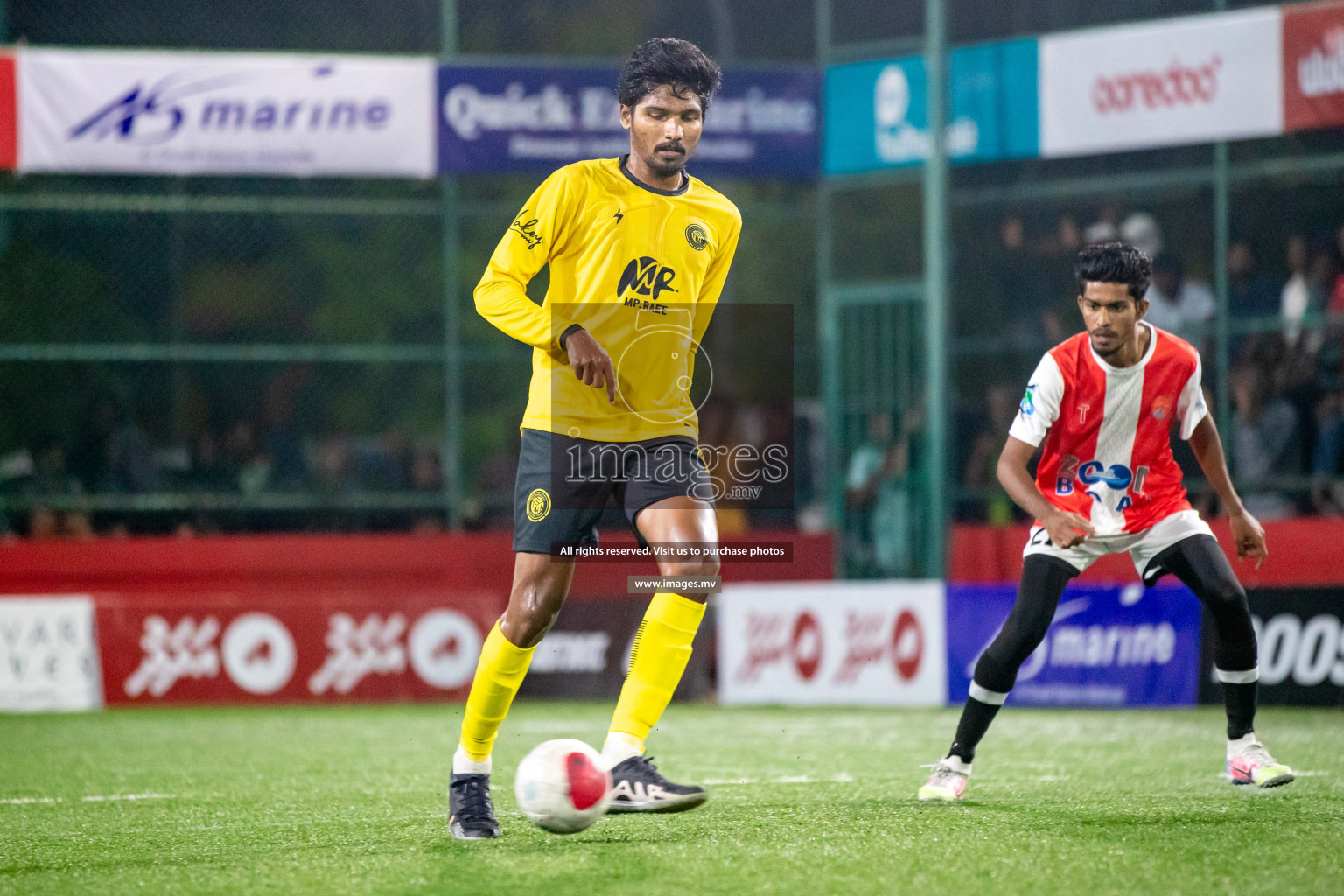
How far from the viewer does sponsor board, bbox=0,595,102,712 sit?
1188 centimetres

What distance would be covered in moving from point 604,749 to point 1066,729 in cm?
513

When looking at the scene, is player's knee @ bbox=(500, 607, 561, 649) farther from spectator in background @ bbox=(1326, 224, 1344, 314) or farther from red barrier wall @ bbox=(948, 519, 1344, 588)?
spectator in background @ bbox=(1326, 224, 1344, 314)

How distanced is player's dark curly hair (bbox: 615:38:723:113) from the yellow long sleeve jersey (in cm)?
26

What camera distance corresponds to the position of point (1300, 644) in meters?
10.6

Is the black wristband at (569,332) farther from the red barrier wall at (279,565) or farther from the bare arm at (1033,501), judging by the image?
the red barrier wall at (279,565)

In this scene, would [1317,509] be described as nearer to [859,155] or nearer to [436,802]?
[859,155]

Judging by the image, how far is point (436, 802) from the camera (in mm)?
6113

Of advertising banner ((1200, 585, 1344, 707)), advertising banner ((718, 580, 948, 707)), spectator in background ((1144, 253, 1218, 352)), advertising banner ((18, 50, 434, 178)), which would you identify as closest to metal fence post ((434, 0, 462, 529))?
advertising banner ((18, 50, 434, 178))

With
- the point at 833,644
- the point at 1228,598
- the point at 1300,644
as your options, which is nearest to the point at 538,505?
the point at 1228,598

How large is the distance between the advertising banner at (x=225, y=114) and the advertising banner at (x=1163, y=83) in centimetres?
529

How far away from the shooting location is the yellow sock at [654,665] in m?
5.04

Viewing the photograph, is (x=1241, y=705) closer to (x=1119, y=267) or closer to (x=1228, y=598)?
(x=1228, y=598)

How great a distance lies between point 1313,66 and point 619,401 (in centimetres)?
921

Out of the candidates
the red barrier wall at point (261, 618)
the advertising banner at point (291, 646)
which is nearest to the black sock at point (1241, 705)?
the red barrier wall at point (261, 618)
